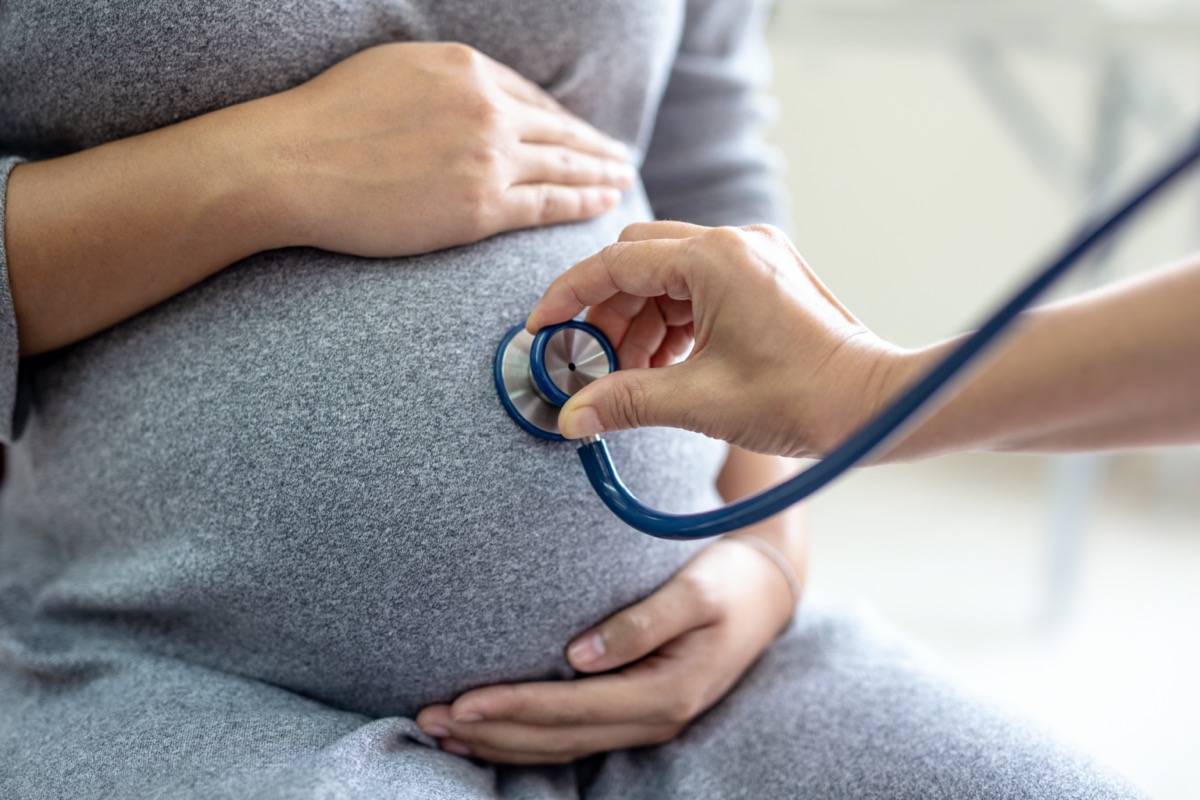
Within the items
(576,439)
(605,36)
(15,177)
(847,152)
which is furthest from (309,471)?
(847,152)

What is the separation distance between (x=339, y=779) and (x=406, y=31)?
50 centimetres

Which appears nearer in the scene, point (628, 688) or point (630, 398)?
point (630, 398)

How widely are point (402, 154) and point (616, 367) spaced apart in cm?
20

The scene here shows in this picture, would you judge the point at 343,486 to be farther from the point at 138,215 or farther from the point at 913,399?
the point at 913,399

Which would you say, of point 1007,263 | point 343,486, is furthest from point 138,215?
point 1007,263

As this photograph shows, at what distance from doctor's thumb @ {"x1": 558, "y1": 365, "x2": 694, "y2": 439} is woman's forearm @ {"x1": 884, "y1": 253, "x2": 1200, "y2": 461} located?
0.13 meters

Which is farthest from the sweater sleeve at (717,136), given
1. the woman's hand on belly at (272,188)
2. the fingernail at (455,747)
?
the fingernail at (455,747)

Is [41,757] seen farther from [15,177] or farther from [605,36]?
[605,36]

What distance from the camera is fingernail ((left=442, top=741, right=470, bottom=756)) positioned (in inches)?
27.1

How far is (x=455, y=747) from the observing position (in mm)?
690

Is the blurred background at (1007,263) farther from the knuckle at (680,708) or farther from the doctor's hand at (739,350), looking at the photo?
the doctor's hand at (739,350)

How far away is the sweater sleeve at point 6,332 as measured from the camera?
0.64 m

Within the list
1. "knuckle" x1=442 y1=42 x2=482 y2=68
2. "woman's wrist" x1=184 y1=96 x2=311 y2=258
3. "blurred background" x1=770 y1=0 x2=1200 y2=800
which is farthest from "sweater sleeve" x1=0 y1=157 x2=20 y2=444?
"blurred background" x1=770 y1=0 x2=1200 y2=800

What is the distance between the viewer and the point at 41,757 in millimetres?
607
